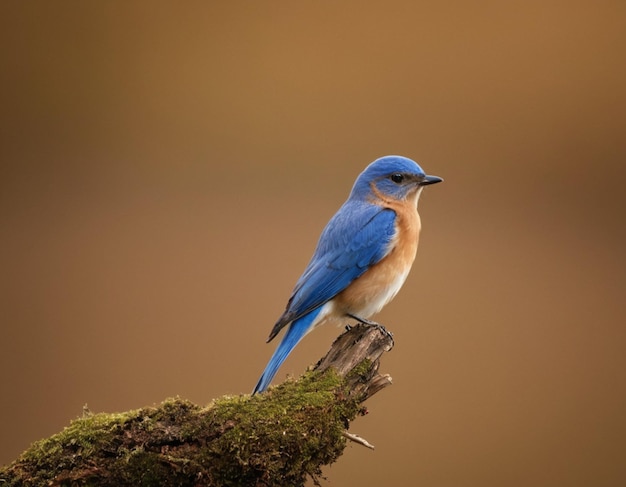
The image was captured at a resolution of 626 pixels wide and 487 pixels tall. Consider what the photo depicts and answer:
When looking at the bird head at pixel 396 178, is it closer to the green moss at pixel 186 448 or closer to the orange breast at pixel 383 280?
the orange breast at pixel 383 280

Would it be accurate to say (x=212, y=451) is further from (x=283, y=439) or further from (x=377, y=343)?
(x=377, y=343)

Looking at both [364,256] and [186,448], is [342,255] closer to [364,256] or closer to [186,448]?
[364,256]

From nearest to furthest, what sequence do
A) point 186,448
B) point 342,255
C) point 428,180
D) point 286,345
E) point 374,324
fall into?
point 186,448 → point 286,345 → point 374,324 → point 342,255 → point 428,180

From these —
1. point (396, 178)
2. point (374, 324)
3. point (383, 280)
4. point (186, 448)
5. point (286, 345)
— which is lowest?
point (186, 448)

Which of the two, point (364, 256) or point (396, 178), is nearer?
point (364, 256)

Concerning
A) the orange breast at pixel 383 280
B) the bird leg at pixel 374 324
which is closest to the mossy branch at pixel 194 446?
the bird leg at pixel 374 324

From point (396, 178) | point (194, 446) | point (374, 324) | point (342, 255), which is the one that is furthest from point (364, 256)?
point (194, 446)

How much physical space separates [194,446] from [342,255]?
1.64 meters

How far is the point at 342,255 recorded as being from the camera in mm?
3873

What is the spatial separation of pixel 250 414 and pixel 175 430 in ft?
0.88

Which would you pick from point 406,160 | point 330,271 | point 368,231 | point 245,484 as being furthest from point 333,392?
point 406,160

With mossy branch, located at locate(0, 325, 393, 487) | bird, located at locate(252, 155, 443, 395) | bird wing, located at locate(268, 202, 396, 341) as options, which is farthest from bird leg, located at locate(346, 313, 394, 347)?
mossy branch, located at locate(0, 325, 393, 487)

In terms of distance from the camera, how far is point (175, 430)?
2488mm

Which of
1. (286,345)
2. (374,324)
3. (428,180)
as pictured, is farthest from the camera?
(428,180)
